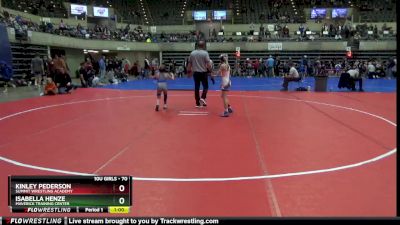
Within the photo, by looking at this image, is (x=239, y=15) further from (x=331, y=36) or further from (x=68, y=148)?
(x=68, y=148)

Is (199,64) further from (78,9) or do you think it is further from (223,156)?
(78,9)

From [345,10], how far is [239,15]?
11.4 m

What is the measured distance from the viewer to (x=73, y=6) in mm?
38188

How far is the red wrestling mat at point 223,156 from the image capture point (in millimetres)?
3793

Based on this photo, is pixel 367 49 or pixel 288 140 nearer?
pixel 288 140

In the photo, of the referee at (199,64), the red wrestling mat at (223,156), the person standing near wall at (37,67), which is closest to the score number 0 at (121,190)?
the red wrestling mat at (223,156)

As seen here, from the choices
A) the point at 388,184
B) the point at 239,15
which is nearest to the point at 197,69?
the point at 388,184

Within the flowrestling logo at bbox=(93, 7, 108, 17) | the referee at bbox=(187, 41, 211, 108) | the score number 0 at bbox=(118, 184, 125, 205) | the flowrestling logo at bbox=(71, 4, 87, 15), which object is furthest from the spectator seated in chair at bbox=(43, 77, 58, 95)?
the flowrestling logo at bbox=(93, 7, 108, 17)

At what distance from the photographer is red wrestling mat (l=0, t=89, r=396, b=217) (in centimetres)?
379
